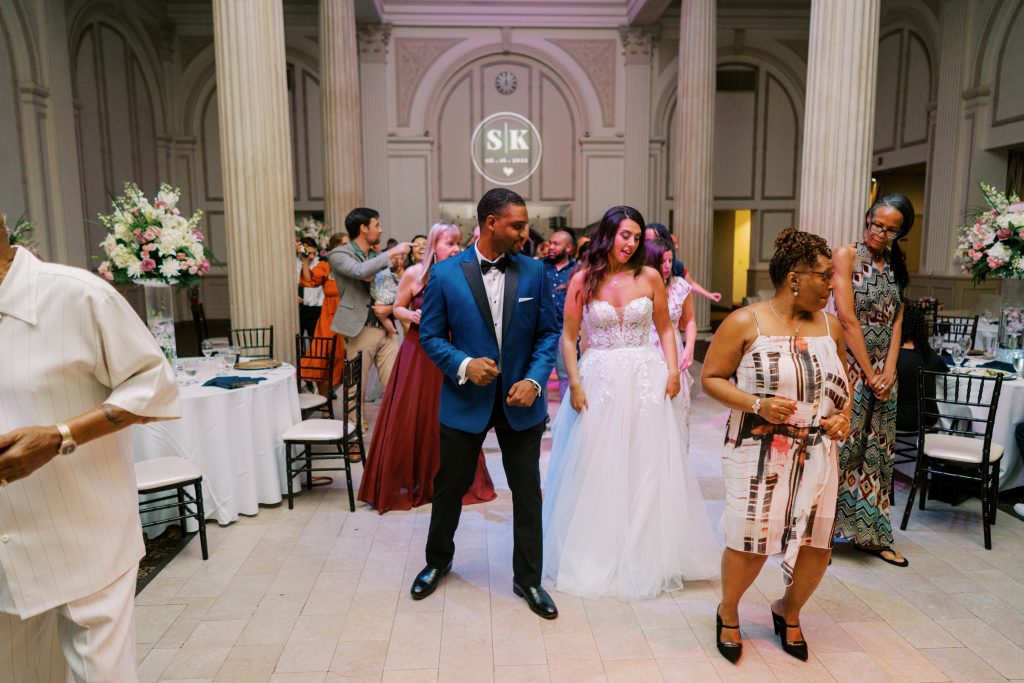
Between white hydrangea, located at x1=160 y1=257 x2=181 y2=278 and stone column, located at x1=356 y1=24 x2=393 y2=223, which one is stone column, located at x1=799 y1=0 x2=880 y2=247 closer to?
white hydrangea, located at x1=160 y1=257 x2=181 y2=278

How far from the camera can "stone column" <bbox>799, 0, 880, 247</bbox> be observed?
5133 mm

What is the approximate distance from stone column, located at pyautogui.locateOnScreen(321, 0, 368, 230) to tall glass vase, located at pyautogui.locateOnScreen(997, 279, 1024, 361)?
8.28 metres

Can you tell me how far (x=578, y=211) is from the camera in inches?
548

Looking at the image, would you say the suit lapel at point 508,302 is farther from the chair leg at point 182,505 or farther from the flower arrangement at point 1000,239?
the flower arrangement at point 1000,239

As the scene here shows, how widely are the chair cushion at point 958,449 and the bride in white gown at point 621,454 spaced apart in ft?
5.12

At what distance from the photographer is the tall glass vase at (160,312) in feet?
13.5

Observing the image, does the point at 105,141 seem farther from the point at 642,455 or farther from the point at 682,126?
the point at 642,455

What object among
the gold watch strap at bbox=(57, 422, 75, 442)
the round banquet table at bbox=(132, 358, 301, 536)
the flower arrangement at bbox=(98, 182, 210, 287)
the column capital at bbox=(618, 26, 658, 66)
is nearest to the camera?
the gold watch strap at bbox=(57, 422, 75, 442)

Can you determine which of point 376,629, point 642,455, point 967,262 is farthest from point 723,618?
point 967,262

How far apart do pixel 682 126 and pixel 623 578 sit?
9.53 meters

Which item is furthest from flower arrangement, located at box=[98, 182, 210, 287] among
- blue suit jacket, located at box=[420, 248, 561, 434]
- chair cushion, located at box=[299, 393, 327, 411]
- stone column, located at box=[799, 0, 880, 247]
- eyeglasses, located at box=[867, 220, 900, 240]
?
stone column, located at box=[799, 0, 880, 247]

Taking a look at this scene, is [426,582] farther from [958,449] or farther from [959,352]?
[959,352]

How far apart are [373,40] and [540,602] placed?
12.5 metres

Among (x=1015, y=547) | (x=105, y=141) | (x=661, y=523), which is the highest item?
(x=105, y=141)
